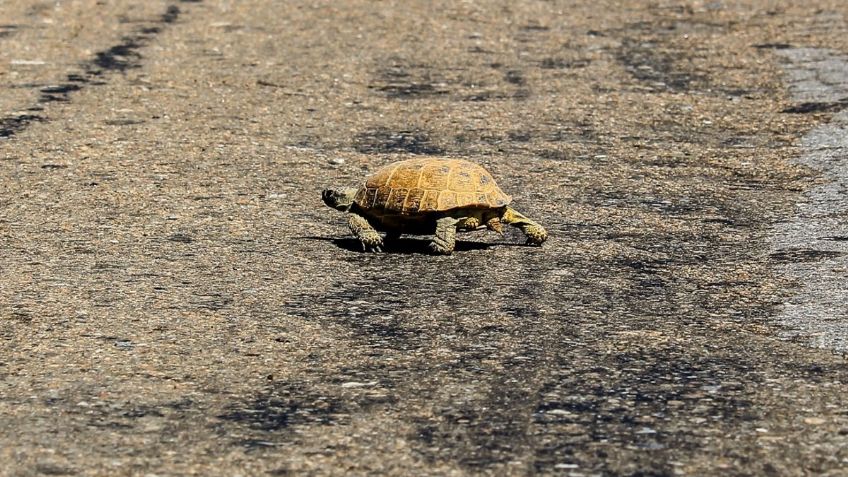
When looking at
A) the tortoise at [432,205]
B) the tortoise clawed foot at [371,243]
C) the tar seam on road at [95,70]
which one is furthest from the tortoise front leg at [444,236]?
the tar seam on road at [95,70]

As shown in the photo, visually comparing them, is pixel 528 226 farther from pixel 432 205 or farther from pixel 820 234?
pixel 820 234

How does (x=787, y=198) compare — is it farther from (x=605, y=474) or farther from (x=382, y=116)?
(x=605, y=474)

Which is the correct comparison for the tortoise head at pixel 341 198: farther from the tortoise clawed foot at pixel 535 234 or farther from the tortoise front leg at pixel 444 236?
the tortoise clawed foot at pixel 535 234

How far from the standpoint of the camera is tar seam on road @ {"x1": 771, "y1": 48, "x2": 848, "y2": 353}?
6.64 m

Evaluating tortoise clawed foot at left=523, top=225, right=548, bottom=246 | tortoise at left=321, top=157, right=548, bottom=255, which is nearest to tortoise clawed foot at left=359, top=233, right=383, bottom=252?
tortoise at left=321, top=157, right=548, bottom=255

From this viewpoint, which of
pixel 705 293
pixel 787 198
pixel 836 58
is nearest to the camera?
pixel 705 293

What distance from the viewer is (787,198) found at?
31.1 feet

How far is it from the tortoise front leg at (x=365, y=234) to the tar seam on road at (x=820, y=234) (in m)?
2.37

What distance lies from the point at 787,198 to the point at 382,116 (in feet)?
13.7

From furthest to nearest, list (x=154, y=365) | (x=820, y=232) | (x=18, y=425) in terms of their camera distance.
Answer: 1. (x=820, y=232)
2. (x=154, y=365)
3. (x=18, y=425)

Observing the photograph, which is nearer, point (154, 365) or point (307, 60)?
point (154, 365)

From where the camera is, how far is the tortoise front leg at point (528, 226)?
8.16 meters

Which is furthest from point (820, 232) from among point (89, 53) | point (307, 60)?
point (89, 53)

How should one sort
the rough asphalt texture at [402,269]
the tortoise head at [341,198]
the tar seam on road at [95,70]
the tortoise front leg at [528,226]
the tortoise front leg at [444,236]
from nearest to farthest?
the rough asphalt texture at [402,269]
the tortoise front leg at [444,236]
the tortoise front leg at [528,226]
the tortoise head at [341,198]
the tar seam on road at [95,70]
